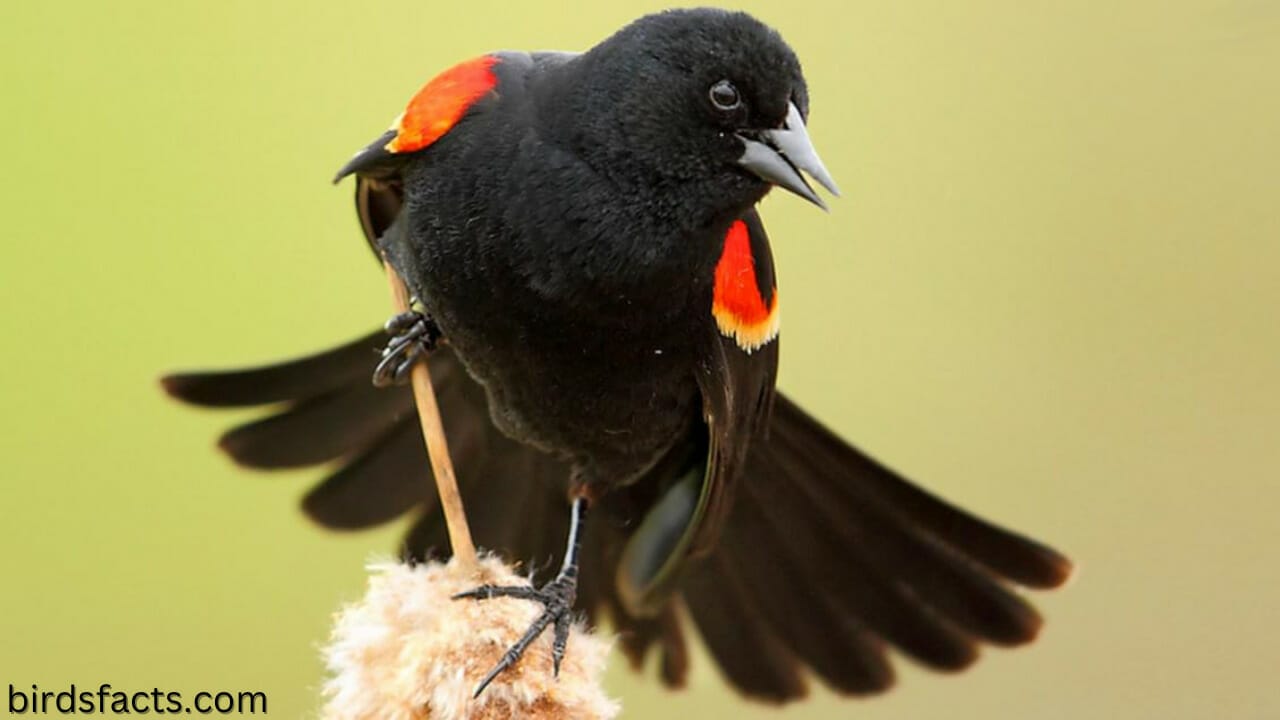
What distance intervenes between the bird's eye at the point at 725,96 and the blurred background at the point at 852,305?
957 millimetres

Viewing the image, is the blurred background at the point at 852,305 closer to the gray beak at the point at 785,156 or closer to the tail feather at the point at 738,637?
the tail feather at the point at 738,637

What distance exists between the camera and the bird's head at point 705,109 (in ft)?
5.87

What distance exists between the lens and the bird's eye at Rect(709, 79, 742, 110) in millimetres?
1804

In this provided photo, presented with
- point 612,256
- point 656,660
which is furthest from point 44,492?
point 612,256

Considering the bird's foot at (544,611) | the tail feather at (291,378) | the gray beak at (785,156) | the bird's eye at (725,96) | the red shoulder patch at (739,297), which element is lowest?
the bird's foot at (544,611)

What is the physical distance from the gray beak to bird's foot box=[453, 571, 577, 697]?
0.59 metres

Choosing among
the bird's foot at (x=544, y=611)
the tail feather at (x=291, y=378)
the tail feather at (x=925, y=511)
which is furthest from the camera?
the tail feather at (x=925, y=511)

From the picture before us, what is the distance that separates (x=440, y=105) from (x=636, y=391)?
49 cm

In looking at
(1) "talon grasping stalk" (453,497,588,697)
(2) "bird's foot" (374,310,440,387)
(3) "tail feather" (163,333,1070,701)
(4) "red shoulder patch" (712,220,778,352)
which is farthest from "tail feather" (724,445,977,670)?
(2) "bird's foot" (374,310,440,387)

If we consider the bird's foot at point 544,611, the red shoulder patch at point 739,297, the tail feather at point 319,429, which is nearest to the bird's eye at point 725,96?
the red shoulder patch at point 739,297

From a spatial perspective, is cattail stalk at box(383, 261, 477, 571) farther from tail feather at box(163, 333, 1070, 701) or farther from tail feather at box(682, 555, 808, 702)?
tail feather at box(682, 555, 808, 702)

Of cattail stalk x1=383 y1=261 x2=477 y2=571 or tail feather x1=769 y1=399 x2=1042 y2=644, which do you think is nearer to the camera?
cattail stalk x1=383 y1=261 x2=477 y2=571

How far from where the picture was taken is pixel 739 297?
208 centimetres

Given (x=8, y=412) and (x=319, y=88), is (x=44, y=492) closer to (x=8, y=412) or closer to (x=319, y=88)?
(x=8, y=412)
